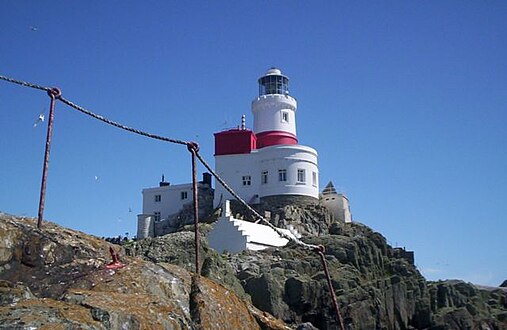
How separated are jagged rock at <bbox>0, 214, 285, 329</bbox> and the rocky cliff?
0.01m

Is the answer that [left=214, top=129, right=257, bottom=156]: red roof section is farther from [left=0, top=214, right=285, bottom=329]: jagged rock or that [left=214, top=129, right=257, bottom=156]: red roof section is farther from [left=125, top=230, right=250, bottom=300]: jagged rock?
[left=0, top=214, right=285, bottom=329]: jagged rock

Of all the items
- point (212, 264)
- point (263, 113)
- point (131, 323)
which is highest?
point (263, 113)

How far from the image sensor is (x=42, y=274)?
5.27 metres

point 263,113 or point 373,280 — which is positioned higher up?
point 263,113

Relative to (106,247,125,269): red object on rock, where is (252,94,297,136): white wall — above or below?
above

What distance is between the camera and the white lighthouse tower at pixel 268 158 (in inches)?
1451

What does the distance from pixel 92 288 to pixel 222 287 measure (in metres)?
1.62

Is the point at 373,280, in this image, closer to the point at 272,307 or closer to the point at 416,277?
the point at 416,277

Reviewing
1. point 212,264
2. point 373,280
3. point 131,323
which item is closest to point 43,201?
point 131,323

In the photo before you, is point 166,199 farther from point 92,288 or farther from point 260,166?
point 92,288

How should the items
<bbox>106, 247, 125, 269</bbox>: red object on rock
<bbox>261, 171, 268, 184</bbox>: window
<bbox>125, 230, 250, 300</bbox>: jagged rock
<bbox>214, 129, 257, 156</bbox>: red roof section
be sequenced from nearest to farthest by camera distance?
<bbox>106, 247, 125, 269</bbox>: red object on rock → <bbox>125, 230, 250, 300</bbox>: jagged rock → <bbox>261, 171, 268, 184</bbox>: window → <bbox>214, 129, 257, 156</bbox>: red roof section

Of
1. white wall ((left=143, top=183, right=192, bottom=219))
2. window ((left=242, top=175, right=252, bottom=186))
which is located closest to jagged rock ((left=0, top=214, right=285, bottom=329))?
window ((left=242, top=175, right=252, bottom=186))

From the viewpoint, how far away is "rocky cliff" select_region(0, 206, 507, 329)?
4434 mm

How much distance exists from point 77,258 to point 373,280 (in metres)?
23.4
